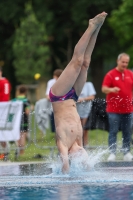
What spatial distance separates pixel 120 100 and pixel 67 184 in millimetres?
5660

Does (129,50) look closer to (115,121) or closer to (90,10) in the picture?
(90,10)

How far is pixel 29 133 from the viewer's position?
14.6m

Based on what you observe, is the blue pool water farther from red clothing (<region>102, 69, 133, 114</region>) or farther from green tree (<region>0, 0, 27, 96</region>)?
green tree (<region>0, 0, 27, 96</region>)

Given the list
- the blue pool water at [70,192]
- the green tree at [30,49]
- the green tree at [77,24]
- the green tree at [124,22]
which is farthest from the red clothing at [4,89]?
the green tree at [30,49]

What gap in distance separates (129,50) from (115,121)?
89.1 ft

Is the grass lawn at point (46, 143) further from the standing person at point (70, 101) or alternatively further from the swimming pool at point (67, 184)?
the standing person at point (70, 101)

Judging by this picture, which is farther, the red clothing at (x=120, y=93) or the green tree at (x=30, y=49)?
the green tree at (x=30, y=49)

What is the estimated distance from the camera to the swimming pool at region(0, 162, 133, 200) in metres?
6.68

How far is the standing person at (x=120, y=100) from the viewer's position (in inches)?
513

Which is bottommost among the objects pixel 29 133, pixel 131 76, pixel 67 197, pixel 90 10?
pixel 67 197

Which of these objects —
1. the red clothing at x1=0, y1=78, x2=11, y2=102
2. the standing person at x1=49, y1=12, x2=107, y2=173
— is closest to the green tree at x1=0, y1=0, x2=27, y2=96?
the red clothing at x1=0, y1=78, x2=11, y2=102

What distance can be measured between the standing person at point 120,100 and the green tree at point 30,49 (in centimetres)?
3295

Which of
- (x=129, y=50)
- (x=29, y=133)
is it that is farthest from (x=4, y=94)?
(x=129, y=50)

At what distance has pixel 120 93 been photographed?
13.1 m
